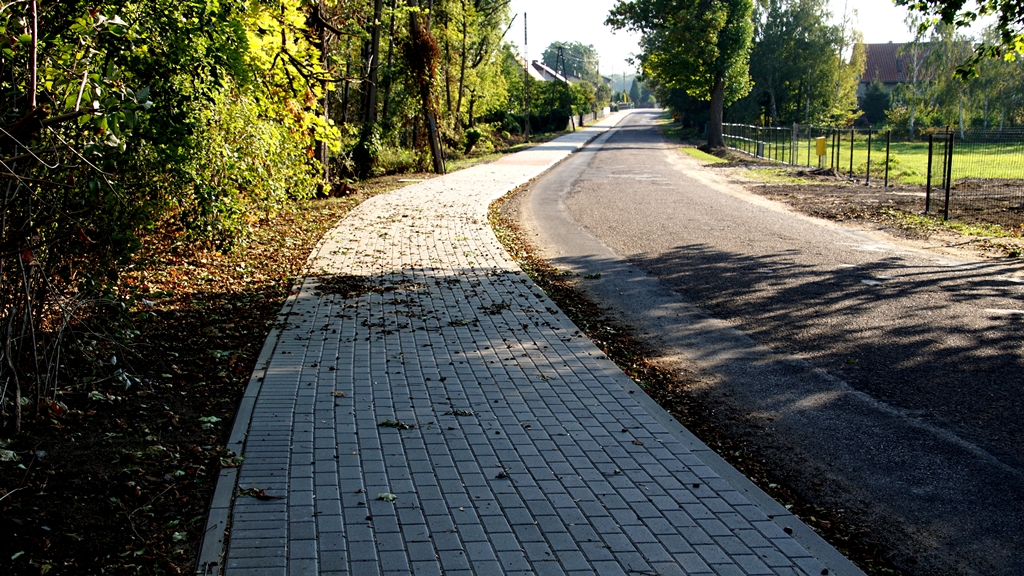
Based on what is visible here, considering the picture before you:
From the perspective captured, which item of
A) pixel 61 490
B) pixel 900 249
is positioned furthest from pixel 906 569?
pixel 900 249

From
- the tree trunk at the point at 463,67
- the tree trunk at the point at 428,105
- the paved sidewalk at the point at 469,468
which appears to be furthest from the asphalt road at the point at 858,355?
the tree trunk at the point at 463,67

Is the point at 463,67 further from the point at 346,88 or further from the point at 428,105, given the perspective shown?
the point at 346,88

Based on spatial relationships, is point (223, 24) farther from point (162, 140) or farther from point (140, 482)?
point (140, 482)

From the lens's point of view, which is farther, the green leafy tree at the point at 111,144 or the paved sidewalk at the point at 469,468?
the green leafy tree at the point at 111,144

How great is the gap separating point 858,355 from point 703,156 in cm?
3477

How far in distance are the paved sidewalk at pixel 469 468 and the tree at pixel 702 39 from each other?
40.7 metres

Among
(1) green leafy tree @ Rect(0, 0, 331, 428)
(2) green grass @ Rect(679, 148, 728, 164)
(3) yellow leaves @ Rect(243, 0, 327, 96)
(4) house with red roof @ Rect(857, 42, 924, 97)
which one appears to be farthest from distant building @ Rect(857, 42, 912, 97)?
(1) green leafy tree @ Rect(0, 0, 331, 428)

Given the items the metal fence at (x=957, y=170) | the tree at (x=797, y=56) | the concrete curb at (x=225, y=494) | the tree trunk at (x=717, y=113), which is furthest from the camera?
the tree at (x=797, y=56)

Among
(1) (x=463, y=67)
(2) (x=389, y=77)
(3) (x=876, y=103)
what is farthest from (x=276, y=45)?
(3) (x=876, y=103)

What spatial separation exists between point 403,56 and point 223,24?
1804cm

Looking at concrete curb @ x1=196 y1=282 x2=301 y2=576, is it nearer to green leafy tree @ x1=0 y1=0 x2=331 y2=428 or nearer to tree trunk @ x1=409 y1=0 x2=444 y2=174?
green leafy tree @ x1=0 y1=0 x2=331 y2=428

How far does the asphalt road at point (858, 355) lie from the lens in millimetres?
4617

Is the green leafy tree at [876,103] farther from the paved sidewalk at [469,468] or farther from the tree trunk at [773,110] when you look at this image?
the paved sidewalk at [469,468]

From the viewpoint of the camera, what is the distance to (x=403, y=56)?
84.3ft
